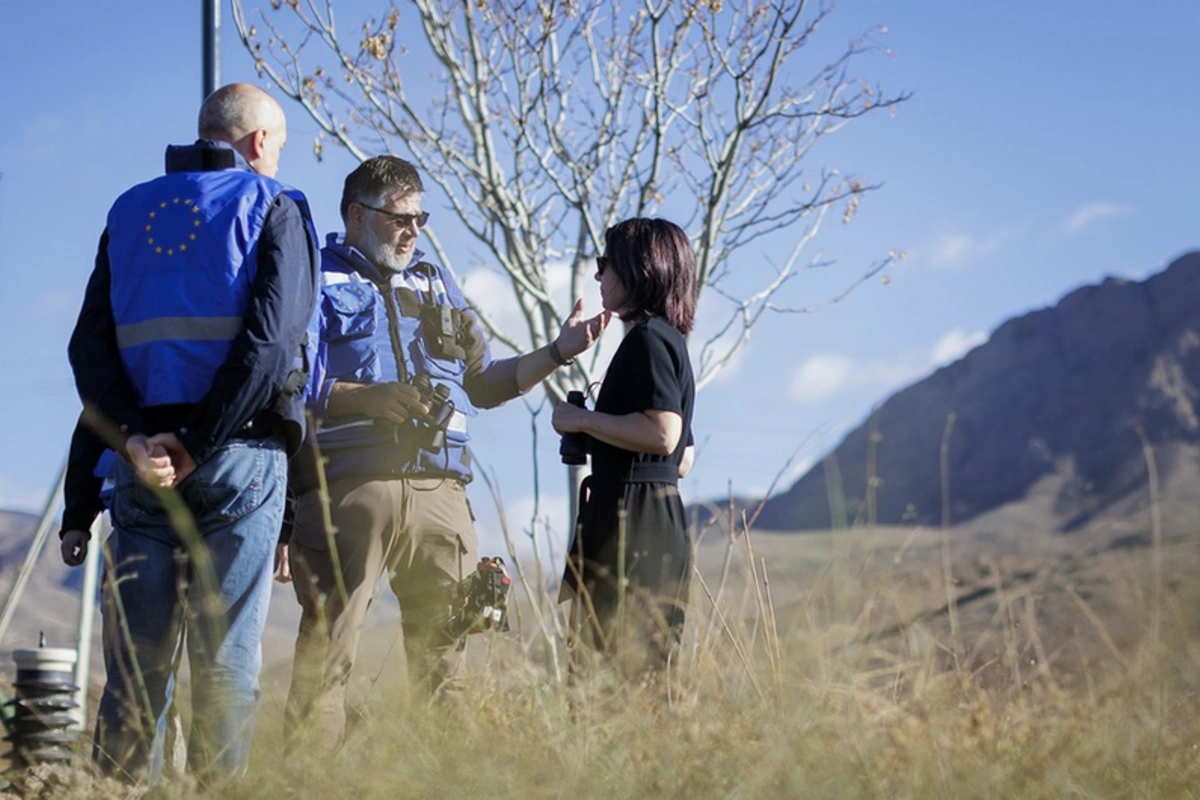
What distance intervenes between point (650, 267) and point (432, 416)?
2.53 feet

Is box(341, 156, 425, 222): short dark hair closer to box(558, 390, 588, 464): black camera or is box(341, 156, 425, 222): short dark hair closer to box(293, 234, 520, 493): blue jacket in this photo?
box(293, 234, 520, 493): blue jacket

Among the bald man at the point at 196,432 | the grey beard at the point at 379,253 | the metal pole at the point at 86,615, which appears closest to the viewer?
the bald man at the point at 196,432

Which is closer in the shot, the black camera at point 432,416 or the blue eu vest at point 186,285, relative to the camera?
the blue eu vest at point 186,285

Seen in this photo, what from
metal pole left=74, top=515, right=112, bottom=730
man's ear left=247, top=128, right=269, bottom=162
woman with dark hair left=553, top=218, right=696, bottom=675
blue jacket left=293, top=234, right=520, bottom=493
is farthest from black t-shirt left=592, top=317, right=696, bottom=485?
metal pole left=74, top=515, right=112, bottom=730

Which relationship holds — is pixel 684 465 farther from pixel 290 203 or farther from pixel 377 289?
pixel 290 203

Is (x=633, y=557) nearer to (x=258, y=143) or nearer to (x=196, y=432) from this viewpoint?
(x=196, y=432)

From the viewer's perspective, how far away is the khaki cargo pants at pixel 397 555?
4.02m

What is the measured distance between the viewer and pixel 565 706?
10.1ft

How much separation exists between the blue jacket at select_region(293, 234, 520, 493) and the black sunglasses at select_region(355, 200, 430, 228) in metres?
0.14

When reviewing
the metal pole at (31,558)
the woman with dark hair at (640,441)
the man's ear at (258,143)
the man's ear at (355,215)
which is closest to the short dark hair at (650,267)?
the woman with dark hair at (640,441)

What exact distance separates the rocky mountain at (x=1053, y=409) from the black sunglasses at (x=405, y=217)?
11187cm

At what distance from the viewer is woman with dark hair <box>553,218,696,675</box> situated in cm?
372

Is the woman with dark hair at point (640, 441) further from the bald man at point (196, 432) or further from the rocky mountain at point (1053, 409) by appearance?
the rocky mountain at point (1053, 409)

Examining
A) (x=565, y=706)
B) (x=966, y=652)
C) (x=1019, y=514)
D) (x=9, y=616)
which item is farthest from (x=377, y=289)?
(x=1019, y=514)
